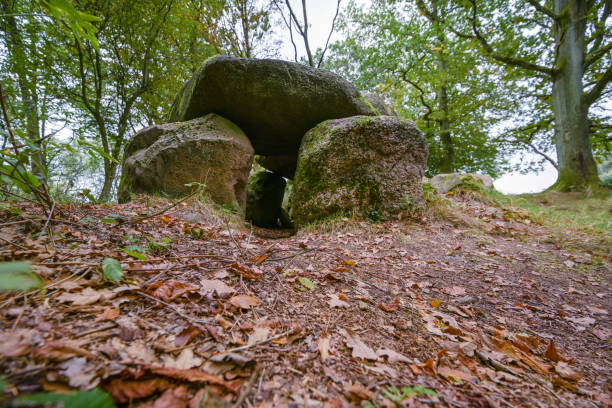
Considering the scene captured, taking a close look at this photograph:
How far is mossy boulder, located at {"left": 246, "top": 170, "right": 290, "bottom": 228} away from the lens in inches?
253

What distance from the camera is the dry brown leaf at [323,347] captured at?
96 cm

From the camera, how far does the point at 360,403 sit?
771mm

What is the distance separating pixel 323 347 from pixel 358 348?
6.6 inches

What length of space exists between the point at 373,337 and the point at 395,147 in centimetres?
325

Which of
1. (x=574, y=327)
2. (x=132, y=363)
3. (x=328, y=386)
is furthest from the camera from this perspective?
(x=574, y=327)

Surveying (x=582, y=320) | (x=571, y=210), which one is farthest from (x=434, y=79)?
(x=582, y=320)

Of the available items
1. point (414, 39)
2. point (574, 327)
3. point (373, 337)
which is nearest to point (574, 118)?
point (414, 39)

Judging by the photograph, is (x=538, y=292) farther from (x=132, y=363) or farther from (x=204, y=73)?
(x=204, y=73)

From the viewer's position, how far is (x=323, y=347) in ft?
3.30

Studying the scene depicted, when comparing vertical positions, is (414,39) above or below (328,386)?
above

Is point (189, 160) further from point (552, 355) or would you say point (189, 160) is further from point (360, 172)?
point (552, 355)

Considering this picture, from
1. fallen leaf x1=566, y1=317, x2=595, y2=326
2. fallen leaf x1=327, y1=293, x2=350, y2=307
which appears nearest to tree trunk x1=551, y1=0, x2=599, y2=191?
fallen leaf x1=566, y1=317, x2=595, y2=326

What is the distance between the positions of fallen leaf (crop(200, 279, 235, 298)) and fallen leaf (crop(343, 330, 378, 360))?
67 cm

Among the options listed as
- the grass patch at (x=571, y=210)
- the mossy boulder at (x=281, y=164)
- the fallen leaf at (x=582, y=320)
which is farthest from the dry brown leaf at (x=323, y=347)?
the mossy boulder at (x=281, y=164)
